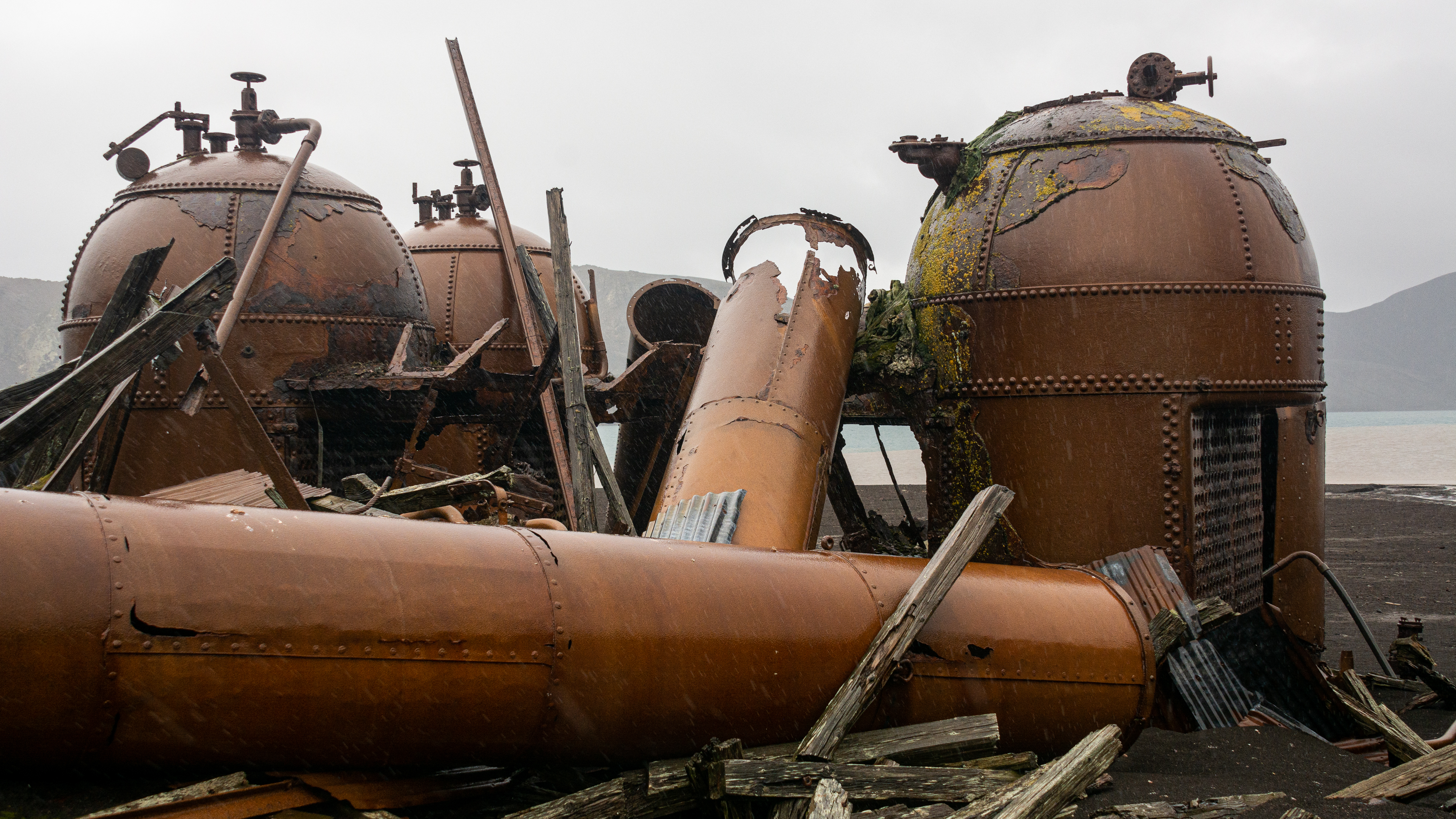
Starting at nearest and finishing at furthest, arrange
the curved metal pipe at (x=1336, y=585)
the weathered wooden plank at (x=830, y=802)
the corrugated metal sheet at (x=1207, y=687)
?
the weathered wooden plank at (x=830, y=802) → the corrugated metal sheet at (x=1207, y=687) → the curved metal pipe at (x=1336, y=585)

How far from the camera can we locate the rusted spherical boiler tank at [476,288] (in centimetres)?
1257

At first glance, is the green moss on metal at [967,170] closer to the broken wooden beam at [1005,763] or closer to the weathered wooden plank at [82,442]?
the broken wooden beam at [1005,763]

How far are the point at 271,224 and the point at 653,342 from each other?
4.35 m

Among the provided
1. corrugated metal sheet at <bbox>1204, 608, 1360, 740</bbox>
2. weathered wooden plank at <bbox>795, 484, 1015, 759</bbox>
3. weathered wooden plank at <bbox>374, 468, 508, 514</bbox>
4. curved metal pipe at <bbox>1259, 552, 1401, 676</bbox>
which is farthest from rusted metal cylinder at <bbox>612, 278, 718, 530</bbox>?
weathered wooden plank at <bbox>795, 484, 1015, 759</bbox>

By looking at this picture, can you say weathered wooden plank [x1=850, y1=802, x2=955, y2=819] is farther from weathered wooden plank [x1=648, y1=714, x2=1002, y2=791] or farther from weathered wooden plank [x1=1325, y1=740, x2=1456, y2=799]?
weathered wooden plank [x1=1325, y1=740, x2=1456, y2=799]

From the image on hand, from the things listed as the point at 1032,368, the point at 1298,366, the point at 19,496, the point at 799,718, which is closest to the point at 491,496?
the point at 799,718

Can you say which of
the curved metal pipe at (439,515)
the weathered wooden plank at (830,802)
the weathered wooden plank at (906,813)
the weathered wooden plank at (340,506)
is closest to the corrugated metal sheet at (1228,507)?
the weathered wooden plank at (906,813)

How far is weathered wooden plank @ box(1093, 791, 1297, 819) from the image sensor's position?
461 centimetres

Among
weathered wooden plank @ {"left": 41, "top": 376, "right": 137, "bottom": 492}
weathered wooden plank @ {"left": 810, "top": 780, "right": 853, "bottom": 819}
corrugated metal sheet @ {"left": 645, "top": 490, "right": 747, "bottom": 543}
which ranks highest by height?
weathered wooden plank @ {"left": 41, "top": 376, "right": 137, "bottom": 492}

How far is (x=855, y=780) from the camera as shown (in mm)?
4293

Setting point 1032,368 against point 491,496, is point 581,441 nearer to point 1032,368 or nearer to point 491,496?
point 491,496

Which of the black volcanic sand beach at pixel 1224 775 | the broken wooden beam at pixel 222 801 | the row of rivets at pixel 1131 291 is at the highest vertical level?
the row of rivets at pixel 1131 291

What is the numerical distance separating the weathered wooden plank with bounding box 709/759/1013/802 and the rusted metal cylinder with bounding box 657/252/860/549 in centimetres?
164

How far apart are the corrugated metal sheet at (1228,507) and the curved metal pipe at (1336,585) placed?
7.2 inches
